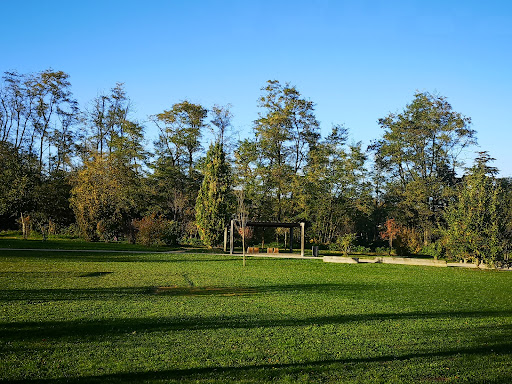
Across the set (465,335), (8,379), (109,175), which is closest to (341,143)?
(109,175)

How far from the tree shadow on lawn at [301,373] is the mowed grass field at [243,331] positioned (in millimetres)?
15

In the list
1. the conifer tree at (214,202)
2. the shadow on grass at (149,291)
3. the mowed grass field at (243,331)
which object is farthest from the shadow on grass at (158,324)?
the conifer tree at (214,202)

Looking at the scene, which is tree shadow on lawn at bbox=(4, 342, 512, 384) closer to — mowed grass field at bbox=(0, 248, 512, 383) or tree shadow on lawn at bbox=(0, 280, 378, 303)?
mowed grass field at bbox=(0, 248, 512, 383)

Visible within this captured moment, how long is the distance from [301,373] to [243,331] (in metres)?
2.12

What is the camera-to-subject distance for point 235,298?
10.8m

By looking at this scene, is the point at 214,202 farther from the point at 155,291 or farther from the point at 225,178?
the point at 155,291

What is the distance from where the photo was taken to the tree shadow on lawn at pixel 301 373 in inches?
197

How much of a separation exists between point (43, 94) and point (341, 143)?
29.7 meters

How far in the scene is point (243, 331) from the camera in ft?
24.0

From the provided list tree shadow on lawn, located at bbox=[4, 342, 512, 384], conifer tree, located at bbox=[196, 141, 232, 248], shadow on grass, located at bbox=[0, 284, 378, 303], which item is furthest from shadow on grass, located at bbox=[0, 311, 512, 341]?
conifer tree, located at bbox=[196, 141, 232, 248]

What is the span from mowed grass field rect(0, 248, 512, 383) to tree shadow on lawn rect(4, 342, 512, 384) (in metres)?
0.02

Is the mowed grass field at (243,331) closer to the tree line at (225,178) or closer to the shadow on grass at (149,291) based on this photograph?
the shadow on grass at (149,291)

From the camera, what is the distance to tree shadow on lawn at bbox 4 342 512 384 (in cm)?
501

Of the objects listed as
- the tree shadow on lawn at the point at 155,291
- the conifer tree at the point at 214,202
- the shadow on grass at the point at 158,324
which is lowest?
the tree shadow on lawn at the point at 155,291
